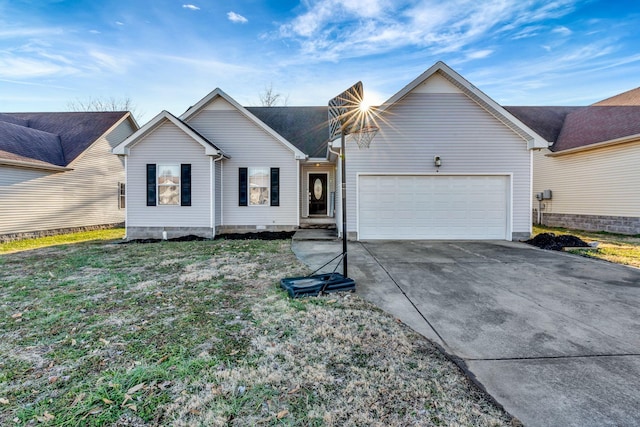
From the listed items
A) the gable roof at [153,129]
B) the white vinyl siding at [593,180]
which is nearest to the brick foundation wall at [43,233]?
Answer: the gable roof at [153,129]

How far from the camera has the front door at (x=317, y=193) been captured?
14133 mm

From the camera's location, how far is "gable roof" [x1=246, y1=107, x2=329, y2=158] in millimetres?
13617

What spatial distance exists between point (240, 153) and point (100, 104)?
2788 cm

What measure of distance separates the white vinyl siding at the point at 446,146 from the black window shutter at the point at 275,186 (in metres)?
3.19

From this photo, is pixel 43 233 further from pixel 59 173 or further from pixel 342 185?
pixel 342 185

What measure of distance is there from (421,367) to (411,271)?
11.4 ft

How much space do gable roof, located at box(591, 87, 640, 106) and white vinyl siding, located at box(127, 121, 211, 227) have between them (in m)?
18.9

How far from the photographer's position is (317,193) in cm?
1422

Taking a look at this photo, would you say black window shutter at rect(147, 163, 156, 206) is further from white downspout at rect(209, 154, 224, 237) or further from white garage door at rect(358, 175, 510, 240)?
white garage door at rect(358, 175, 510, 240)

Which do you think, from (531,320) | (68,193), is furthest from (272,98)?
(531,320)

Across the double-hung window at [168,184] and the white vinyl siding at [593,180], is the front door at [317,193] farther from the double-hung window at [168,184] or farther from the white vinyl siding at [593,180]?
the white vinyl siding at [593,180]

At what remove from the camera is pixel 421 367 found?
258 cm

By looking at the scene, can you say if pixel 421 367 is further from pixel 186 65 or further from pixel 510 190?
pixel 186 65

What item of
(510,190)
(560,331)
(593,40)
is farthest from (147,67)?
(593,40)
